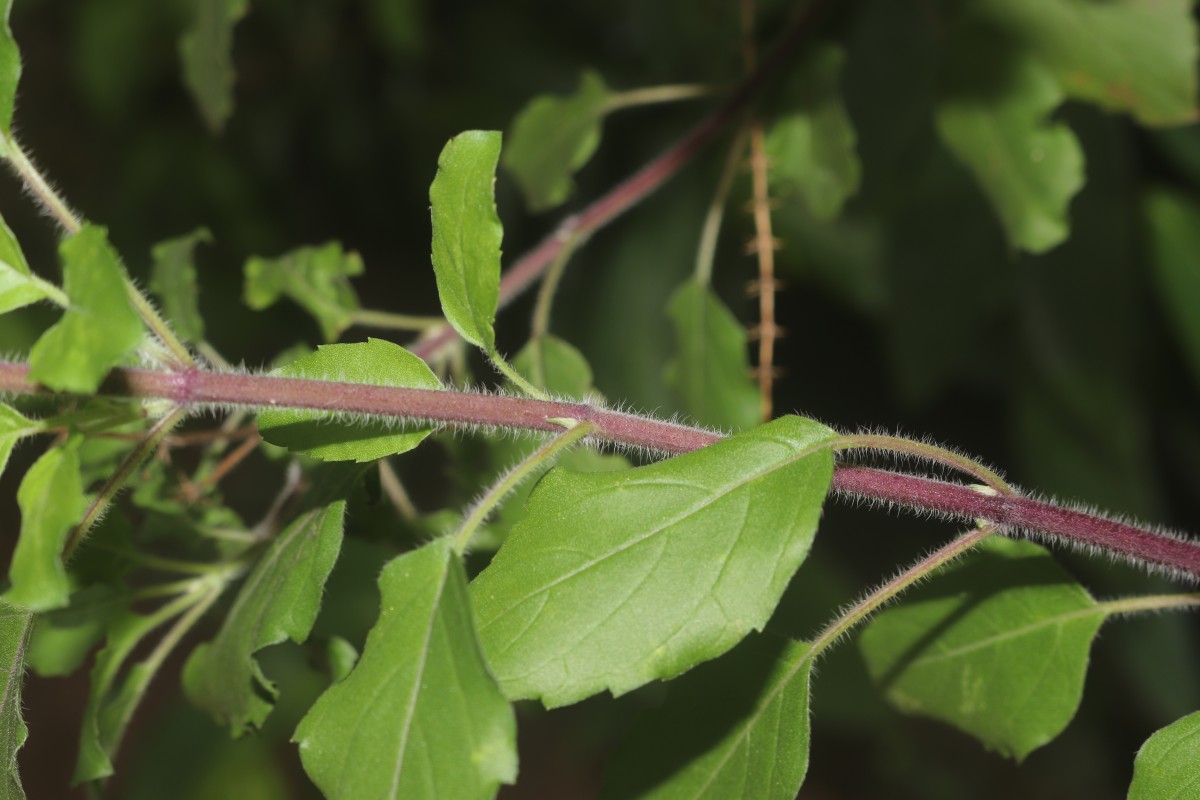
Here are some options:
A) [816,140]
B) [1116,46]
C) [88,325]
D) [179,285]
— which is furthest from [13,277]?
[1116,46]

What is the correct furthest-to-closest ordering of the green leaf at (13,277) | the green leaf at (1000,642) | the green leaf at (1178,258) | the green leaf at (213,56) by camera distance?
the green leaf at (1178,258) → the green leaf at (213,56) → the green leaf at (1000,642) → the green leaf at (13,277)

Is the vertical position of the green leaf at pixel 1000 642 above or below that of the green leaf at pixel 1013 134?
below

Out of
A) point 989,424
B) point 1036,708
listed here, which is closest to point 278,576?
point 1036,708

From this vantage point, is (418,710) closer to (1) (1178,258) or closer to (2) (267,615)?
(2) (267,615)

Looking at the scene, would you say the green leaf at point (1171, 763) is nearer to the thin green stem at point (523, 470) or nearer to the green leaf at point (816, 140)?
the thin green stem at point (523, 470)

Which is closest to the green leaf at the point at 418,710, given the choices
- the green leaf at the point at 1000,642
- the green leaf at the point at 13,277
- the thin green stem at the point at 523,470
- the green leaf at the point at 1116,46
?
the thin green stem at the point at 523,470

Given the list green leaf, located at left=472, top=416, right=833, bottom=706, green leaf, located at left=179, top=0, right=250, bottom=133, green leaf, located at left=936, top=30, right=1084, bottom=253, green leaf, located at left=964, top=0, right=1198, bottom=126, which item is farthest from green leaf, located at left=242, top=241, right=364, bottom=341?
green leaf, located at left=964, top=0, right=1198, bottom=126

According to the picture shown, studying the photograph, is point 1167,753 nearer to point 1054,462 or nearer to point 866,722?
point 1054,462
